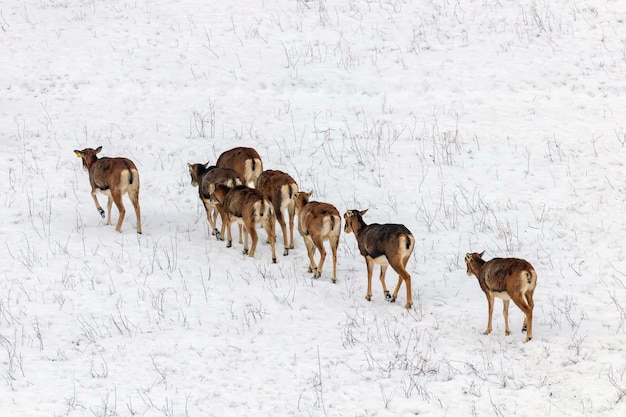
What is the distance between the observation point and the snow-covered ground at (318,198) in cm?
978

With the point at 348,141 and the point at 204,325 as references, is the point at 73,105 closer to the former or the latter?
the point at 348,141

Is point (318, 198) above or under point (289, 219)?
above

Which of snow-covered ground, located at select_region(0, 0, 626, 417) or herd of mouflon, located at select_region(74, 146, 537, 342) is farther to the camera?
herd of mouflon, located at select_region(74, 146, 537, 342)

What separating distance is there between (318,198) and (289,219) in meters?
1.94

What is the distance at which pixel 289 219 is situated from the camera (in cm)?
1457

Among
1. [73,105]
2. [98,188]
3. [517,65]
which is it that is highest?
[517,65]

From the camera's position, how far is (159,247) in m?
14.0

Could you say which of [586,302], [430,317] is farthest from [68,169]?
[586,302]

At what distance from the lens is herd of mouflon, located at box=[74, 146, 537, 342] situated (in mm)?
11078

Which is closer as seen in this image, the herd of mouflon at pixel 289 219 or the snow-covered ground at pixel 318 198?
the snow-covered ground at pixel 318 198

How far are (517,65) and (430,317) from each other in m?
11.3

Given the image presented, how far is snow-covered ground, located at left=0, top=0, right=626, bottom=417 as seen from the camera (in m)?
9.78

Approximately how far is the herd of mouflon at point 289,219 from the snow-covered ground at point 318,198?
47cm

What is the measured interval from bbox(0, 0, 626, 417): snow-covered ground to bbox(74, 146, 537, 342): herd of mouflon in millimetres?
474
